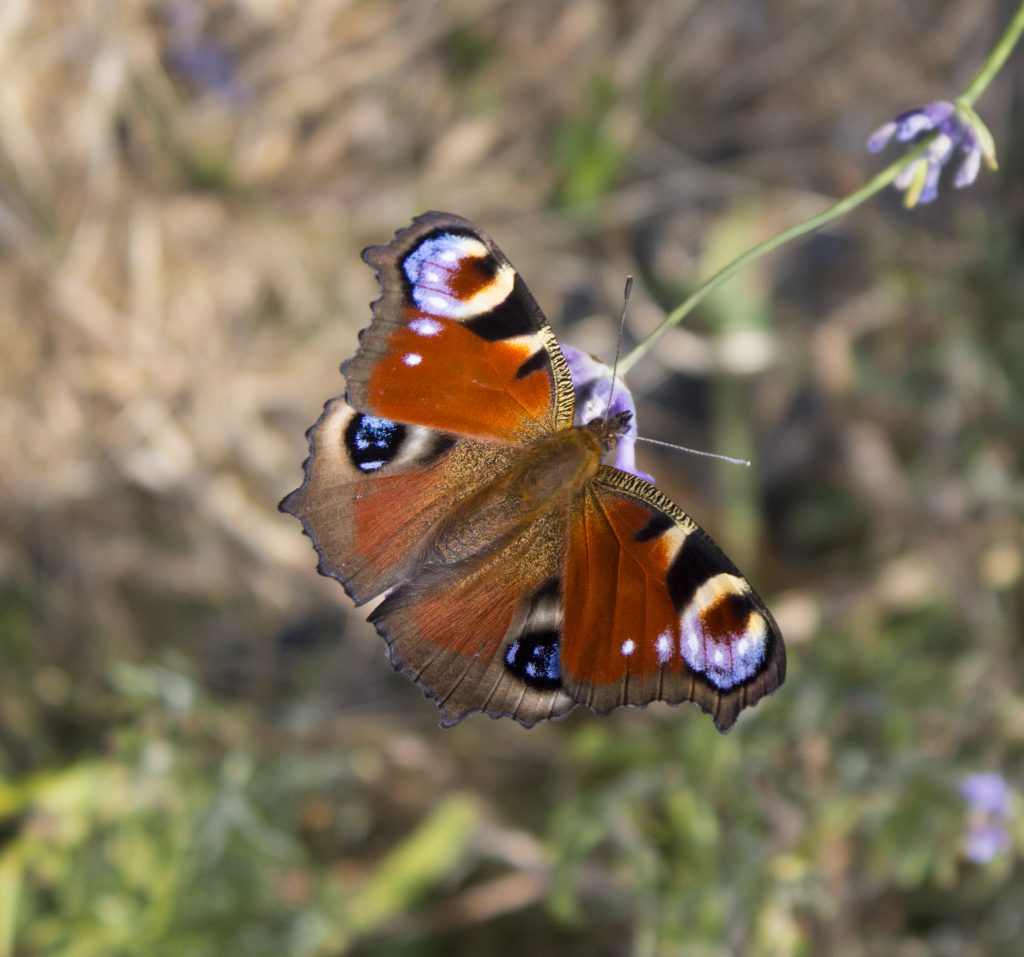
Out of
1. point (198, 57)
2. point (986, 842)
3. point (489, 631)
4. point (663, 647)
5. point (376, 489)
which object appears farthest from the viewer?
point (198, 57)

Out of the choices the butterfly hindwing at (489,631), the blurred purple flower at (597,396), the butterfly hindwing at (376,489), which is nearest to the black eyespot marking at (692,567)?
the butterfly hindwing at (489,631)

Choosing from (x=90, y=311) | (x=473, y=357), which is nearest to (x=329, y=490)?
(x=473, y=357)

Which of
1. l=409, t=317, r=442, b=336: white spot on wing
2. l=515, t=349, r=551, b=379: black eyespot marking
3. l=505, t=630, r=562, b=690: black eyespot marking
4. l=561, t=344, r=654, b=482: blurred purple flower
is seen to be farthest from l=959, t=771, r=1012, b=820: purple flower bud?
l=409, t=317, r=442, b=336: white spot on wing

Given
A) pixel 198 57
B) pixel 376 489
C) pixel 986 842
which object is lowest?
pixel 986 842

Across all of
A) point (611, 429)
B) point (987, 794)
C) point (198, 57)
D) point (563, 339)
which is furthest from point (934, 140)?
point (198, 57)

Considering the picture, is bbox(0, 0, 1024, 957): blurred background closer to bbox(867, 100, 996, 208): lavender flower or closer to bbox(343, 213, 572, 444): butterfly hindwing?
bbox(343, 213, 572, 444): butterfly hindwing

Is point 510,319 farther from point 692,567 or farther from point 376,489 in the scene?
point 692,567
